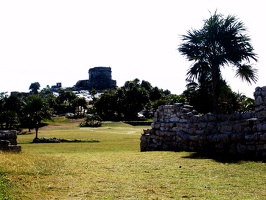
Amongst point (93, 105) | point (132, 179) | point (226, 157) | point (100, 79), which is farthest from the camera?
point (100, 79)

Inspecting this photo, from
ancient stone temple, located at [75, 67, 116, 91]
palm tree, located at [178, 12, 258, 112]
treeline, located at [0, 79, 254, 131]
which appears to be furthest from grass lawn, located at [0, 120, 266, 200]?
ancient stone temple, located at [75, 67, 116, 91]

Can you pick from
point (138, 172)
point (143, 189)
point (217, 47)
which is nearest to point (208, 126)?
point (217, 47)

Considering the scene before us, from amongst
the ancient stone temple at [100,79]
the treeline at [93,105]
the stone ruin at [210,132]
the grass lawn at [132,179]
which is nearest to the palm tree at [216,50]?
the stone ruin at [210,132]

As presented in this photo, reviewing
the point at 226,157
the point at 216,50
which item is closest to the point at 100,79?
the point at 216,50

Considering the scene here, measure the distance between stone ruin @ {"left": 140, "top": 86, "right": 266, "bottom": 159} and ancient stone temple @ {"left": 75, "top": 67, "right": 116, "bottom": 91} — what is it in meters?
167

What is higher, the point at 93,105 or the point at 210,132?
the point at 93,105

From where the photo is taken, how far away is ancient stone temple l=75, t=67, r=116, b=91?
613ft

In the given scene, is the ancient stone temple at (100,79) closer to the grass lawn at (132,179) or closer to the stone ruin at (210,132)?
the stone ruin at (210,132)

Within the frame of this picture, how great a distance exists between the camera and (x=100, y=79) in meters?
188

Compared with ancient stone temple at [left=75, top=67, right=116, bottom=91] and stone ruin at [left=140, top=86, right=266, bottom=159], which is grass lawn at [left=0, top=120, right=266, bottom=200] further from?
ancient stone temple at [left=75, top=67, right=116, bottom=91]

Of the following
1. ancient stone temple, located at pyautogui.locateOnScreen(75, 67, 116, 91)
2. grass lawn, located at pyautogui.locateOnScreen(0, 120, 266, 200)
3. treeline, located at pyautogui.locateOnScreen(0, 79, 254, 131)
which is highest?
ancient stone temple, located at pyautogui.locateOnScreen(75, 67, 116, 91)

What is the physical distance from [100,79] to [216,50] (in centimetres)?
17214

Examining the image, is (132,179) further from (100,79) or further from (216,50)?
(100,79)

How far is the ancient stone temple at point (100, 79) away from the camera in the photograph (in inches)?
7352
